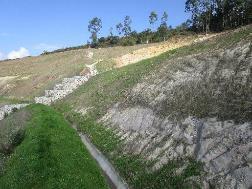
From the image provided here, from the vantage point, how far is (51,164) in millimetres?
37562

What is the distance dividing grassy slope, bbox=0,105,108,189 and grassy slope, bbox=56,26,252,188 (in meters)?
2.49

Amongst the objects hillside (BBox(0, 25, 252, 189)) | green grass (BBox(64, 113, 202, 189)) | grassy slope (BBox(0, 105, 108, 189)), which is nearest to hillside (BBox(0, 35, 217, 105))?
hillside (BBox(0, 25, 252, 189))

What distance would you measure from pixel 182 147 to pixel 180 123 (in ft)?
13.4

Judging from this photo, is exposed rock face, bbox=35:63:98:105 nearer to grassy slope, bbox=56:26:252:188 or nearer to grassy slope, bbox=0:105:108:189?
grassy slope, bbox=56:26:252:188

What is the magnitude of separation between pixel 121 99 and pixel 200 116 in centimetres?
2174

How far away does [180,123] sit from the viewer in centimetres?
3969

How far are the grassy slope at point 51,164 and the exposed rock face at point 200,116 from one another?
474 cm

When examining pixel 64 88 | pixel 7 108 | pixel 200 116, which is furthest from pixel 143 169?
pixel 64 88

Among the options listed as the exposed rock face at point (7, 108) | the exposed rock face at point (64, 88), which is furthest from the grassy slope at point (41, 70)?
the exposed rock face at point (7, 108)

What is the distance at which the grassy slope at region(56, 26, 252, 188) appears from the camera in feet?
112

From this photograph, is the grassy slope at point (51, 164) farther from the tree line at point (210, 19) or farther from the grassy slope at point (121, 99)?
the tree line at point (210, 19)

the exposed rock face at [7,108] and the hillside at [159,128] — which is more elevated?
the hillside at [159,128]

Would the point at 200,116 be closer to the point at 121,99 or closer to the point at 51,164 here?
the point at 51,164

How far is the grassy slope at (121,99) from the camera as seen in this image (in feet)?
112
